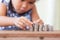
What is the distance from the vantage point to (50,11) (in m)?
→ 1.47

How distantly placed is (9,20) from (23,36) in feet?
0.56

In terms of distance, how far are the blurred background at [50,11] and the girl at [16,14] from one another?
0.62 metres

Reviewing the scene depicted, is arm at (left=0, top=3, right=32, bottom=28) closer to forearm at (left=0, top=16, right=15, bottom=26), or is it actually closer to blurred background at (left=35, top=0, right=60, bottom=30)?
forearm at (left=0, top=16, right=15, bottom=26)

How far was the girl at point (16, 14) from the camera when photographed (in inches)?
24.8

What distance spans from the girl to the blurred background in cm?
62

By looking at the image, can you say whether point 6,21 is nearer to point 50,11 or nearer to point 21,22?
point 21,22

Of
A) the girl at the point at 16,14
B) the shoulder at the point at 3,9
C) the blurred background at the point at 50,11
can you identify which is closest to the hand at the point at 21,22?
the girl at the point at 16,14

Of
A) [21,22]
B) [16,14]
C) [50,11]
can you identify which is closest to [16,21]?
[21,22]

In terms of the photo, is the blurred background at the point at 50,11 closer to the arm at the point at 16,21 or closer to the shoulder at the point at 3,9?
the shoulder at the point at 3,9

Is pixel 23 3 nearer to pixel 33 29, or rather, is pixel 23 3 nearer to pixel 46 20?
pixel 33 29

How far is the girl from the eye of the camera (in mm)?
629

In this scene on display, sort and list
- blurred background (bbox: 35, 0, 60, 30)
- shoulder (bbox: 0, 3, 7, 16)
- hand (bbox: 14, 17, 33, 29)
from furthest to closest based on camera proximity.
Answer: blurred background (bbox: 35, 0, 60, 30) < shoulder (bbox: 0, 3, 7, 16) < hand (bbox: 14, 17, 33, 29)

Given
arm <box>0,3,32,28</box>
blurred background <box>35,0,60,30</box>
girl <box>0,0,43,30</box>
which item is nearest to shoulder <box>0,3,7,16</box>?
girl <box>0,0,43,30</box>

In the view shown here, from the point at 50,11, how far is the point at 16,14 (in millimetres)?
715
